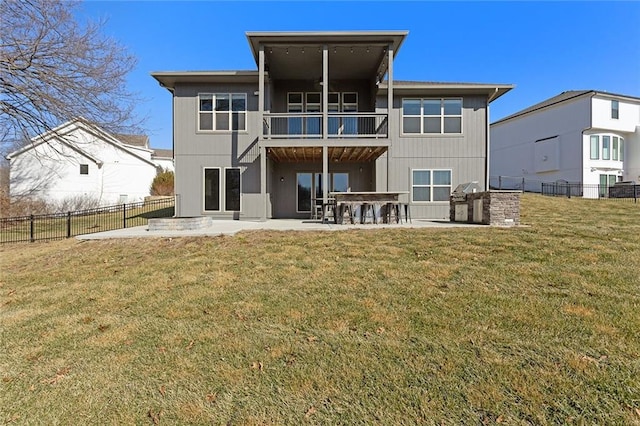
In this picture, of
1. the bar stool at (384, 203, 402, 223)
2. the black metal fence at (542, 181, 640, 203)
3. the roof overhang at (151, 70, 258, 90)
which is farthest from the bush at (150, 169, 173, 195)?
the black metal fence at (542, 181, 640, 203)

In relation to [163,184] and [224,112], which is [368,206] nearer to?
[224,112]

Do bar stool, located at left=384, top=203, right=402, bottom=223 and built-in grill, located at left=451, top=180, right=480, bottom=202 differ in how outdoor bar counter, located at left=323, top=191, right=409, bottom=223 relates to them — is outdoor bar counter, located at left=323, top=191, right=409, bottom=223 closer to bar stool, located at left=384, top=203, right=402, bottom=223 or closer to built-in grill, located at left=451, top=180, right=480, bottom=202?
bar stool, located at left=384, top=203, right=402, bottom=223

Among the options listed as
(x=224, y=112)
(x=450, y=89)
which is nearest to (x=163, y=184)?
(x=224, y=112)

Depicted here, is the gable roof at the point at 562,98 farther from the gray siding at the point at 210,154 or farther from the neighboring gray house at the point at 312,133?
the gray siding at the point at 210,154

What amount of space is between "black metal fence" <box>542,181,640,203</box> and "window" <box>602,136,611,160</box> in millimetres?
2627

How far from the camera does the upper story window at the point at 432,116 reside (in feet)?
45.5

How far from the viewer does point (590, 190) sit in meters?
23.6

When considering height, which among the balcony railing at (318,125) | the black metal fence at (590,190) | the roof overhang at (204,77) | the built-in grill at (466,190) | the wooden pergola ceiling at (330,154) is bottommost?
the built-in grill at (466,190)

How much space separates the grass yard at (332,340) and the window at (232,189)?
7.45 meters

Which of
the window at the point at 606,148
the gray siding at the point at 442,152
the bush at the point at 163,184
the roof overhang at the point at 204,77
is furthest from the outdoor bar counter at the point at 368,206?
the window at the point at 606,148

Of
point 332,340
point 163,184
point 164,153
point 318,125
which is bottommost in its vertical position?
point 332,340

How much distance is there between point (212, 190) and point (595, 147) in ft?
90.6

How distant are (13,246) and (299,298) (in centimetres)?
1105

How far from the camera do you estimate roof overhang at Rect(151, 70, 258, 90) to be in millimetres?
12773
